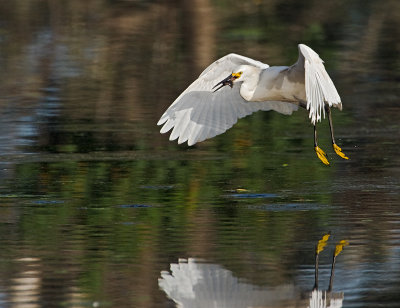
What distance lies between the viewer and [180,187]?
422 inches

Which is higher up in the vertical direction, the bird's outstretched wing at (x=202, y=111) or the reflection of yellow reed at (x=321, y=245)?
the bird's outstretched wing at (x=202, y=111)

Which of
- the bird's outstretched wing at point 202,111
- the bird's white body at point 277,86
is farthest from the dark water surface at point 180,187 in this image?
the bird's white body at point 277,86

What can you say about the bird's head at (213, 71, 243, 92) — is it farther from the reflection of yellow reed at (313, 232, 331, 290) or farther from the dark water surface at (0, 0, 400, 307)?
the reflection of yellow reed at (313, 232, 331, 290)

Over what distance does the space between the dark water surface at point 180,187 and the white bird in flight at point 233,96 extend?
1.45ft

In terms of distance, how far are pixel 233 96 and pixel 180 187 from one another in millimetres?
1435

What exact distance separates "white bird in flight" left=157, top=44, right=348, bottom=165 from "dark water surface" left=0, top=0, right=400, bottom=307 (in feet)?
1.45

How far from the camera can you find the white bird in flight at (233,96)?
11062mm

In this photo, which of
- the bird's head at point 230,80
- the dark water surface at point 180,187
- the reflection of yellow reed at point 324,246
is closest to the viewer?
the dark water surface at point 180,187

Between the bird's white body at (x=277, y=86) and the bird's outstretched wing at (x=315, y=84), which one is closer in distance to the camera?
the bird's outstretched wing at (x=315, y=84)

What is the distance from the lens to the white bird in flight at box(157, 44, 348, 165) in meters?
11.1

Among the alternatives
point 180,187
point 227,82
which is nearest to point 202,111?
point 227,82

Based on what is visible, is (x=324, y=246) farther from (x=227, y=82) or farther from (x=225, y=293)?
(x=227, y=82)

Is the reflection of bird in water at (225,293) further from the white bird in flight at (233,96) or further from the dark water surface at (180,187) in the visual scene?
the white bird in flight at (233,96)

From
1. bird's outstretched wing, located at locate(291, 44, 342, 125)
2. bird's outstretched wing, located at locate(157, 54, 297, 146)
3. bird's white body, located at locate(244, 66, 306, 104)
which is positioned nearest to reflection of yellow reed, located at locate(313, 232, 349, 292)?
bird's outstretched wing, located at locate(291, 44, 342, 125)
